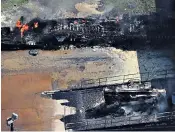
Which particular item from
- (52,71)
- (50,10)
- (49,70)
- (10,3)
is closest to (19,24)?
(50,10)

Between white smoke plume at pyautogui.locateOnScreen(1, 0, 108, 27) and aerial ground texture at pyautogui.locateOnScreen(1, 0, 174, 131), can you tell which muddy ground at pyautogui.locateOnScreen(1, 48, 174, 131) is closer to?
aerial ground texture at pyautogui.locateOnScreen(1, 0, 174, 131)

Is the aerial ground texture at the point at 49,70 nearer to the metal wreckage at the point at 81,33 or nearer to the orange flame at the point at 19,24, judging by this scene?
the orange flame at the point at 19,24

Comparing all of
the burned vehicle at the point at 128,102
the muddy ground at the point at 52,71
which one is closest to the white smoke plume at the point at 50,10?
the muddy ground at the point at 52,71

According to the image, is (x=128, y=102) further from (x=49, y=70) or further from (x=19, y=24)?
(x=19, y=24)

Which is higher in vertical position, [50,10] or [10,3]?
[10,3]

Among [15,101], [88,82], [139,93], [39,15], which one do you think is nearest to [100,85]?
[88,82]
